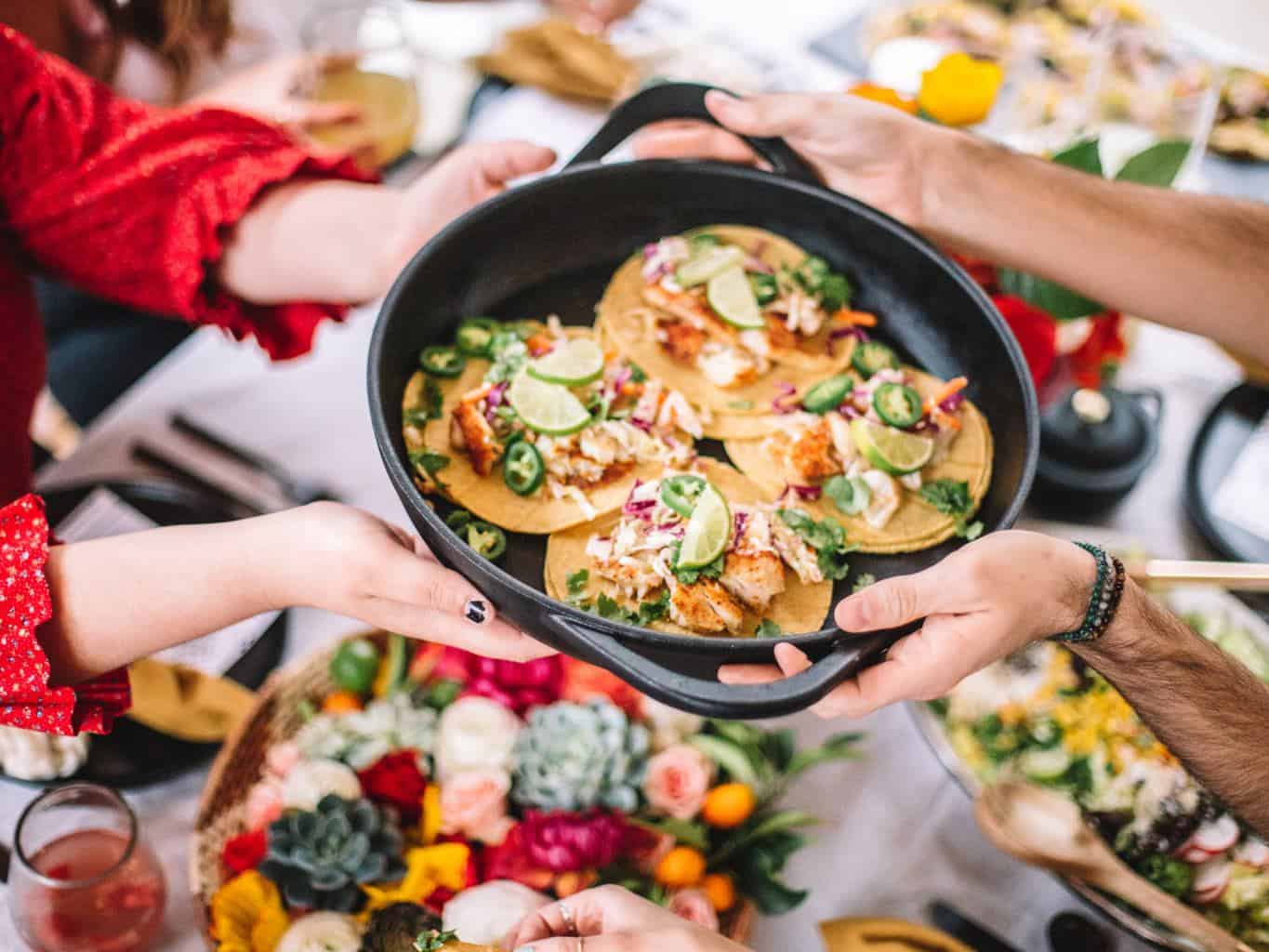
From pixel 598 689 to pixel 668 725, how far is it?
13cm

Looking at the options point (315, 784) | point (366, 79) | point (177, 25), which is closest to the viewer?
point (315, 784)

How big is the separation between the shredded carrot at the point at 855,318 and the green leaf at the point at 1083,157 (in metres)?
0.54

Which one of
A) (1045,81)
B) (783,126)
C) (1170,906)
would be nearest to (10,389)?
(783,126)

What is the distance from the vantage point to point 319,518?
4.09 feet

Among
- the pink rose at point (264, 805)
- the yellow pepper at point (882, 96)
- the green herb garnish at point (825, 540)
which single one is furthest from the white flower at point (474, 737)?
the yellow pepper at point (882, 96)

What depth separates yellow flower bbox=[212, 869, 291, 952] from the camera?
1.38 m

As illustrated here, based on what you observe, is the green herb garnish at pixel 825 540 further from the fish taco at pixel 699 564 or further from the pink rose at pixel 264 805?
the pink rose at pixel 264 805

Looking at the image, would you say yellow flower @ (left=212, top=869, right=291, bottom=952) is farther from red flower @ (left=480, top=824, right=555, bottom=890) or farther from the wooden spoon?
the wooden spoon

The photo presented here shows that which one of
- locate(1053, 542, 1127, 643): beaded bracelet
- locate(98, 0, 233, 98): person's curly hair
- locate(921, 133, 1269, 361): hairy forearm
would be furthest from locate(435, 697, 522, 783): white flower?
locate(98, 0, 233, 98): person's curly hair

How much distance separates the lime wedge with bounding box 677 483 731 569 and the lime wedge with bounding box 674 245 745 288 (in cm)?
52

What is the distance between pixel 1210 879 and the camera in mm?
1459

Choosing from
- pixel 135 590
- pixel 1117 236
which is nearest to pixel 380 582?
pixel 135 590

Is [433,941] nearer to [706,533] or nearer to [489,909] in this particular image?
[489,909]

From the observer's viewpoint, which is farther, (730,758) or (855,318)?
(855,318)
